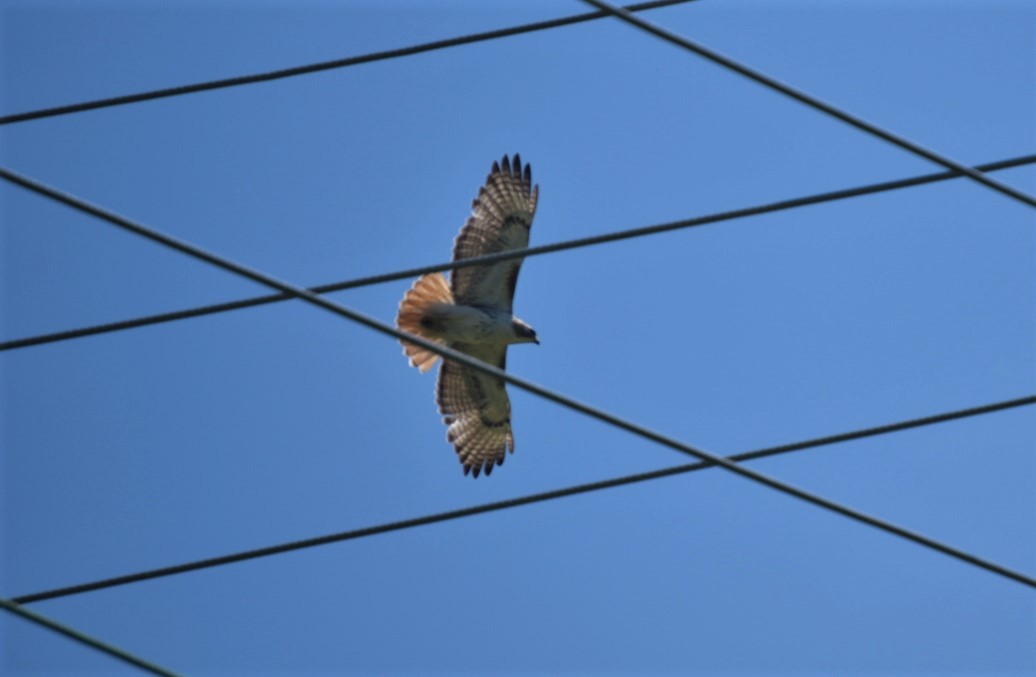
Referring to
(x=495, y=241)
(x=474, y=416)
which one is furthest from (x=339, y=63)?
(x=474, y=416)

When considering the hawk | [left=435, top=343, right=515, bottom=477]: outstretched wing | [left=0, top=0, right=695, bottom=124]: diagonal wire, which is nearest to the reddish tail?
the hawk

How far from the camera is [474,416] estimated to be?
1622 cm

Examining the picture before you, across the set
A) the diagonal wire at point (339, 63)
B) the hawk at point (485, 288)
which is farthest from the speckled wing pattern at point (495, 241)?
the diagonal wire at point (339, 63)

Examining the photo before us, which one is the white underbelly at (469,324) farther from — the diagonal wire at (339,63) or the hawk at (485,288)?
the diagonal wire at (339,63)

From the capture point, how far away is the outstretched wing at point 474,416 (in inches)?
631

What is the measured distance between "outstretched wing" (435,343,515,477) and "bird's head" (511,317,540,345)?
1205 mm

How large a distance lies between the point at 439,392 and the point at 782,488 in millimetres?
11275

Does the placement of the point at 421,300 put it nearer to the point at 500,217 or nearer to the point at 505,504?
the point at 500,217

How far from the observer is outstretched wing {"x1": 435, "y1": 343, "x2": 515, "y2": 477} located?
52.6 feet

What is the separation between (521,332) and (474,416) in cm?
175

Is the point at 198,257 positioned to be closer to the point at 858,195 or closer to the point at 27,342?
the point at 27,342

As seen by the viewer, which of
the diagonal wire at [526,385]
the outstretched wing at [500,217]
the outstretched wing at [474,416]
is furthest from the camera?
the outstretched wing at [474,416]

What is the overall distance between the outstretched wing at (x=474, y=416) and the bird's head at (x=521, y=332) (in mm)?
1205

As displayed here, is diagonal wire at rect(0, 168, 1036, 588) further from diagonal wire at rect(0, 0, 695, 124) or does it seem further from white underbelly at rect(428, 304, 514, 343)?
white underbelly at rect(428, 304, 514, 343)
